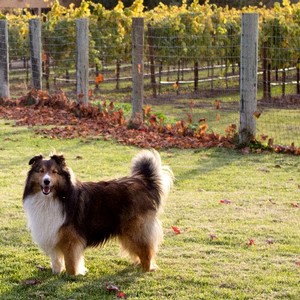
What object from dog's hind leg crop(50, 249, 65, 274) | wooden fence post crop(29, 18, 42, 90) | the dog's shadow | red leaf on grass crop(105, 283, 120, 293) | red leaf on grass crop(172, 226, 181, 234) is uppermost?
wooden fence post crop(29, 18, 42, 90)

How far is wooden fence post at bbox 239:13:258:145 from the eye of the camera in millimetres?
12797

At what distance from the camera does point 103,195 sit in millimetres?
6699

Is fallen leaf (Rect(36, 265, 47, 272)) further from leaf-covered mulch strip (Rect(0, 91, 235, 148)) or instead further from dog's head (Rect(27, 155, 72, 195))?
leaf-covered mulch strip (Rect(0, 91, 235, 148))

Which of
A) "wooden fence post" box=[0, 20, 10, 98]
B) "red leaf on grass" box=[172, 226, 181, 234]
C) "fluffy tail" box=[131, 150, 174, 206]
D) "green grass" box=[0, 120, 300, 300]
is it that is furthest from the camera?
"wooden fence post" box=[0, 20, 10, 98]

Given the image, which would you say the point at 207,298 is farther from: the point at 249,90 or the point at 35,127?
the point at 35,127

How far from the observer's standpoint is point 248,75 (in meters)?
12.9

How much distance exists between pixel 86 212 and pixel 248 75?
22.4 ft

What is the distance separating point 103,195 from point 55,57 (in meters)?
16.3

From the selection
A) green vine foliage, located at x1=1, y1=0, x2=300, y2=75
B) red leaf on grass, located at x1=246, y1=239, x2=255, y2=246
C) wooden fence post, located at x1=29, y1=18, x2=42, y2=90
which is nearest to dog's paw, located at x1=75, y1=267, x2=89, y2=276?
red leaf on grass, located at x1=246, y1=239, x2=255, y2=246

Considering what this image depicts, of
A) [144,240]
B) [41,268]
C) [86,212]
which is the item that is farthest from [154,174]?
[41,268]

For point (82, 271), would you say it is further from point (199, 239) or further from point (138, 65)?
point (138, 65)

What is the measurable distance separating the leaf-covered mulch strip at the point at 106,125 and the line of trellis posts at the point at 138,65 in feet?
1.01

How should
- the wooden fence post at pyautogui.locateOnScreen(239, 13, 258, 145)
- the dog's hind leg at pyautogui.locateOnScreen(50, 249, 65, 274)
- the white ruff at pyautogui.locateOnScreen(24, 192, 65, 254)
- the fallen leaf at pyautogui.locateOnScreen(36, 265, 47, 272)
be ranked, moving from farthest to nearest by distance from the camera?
1. the wooden fence post at pyautogui.locateOnScreen(239, 13, 258, 145)
2. the fallen leaf at pyautogui.locateOnScreen(36, 265, 47, 272)
3. the dog's hind leg at pyautogui.locateOnScreen(50, 249, 65, 274)
4. the white ruff at pyautogui.locateOnScreen(24, 192, 65, 254)

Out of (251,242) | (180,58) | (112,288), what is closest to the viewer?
(112,288)
